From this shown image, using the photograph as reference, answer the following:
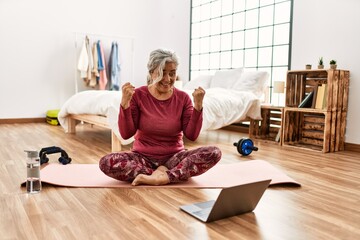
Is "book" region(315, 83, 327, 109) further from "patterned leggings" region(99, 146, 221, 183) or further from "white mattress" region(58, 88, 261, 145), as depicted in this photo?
"patterned leggings" region(99, 146, 221, 183)

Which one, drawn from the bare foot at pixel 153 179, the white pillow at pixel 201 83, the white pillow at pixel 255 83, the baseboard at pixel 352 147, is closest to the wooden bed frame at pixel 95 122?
the bare foot at pixel 153 179

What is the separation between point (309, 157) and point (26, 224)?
243 cm

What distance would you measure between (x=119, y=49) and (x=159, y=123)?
15.1 feet

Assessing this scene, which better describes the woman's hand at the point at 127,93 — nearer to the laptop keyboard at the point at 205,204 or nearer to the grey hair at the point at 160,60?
the grey hair at the point at 160,60

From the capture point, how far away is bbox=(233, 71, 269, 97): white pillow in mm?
4359

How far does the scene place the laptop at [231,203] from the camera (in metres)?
1.50

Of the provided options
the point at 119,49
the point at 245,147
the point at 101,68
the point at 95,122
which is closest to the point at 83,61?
the point at 101,68

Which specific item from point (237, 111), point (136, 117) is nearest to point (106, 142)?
point (237, 111)

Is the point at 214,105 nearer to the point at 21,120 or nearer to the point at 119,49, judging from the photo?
the point at 119,49

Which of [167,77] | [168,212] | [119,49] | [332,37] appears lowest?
[168,212]

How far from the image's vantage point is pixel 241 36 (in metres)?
5.23

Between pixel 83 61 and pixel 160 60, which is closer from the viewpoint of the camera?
pixel 160 60

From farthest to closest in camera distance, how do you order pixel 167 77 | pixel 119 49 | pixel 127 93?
pixel 119 49 → pixel 167 77 → pixel 127 93

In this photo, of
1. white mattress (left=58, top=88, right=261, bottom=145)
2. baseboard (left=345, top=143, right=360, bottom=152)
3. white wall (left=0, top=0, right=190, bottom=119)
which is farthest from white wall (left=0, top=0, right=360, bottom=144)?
baseboard (left=345, top=143, right=360, bottom=152)
